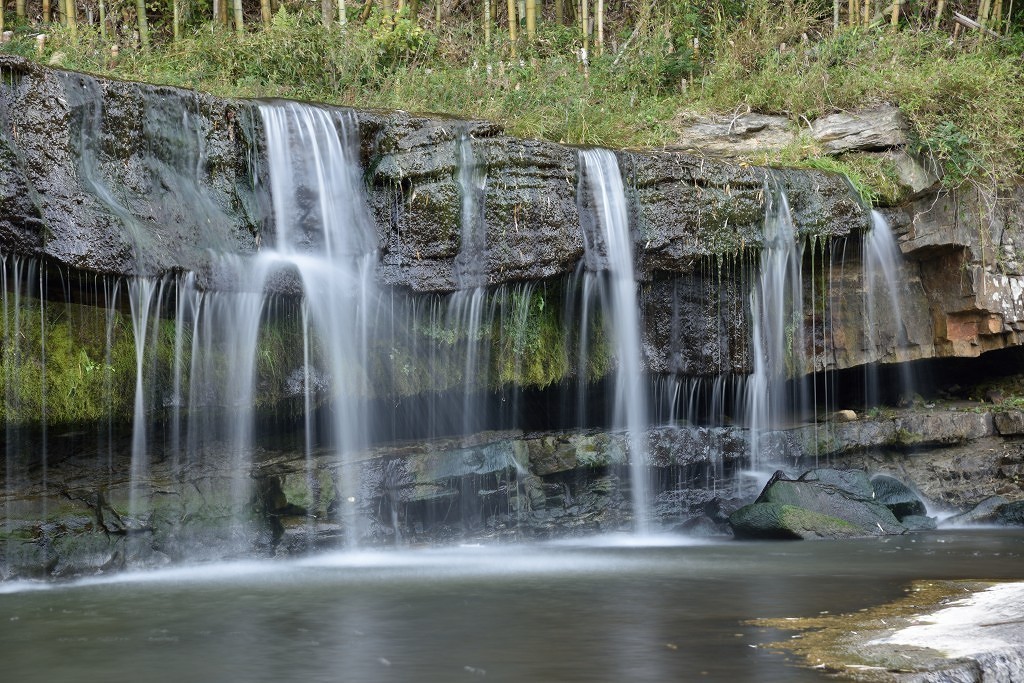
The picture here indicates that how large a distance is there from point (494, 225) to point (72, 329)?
13.2 feet

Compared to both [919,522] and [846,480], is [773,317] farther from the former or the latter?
[919,522]

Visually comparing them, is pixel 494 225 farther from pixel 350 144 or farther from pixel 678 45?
pixel 678 45

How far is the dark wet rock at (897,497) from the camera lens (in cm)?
1170

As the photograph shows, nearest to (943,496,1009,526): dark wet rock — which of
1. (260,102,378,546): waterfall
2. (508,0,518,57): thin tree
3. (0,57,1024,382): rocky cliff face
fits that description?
(0,57,1024,382): rocky cliff face

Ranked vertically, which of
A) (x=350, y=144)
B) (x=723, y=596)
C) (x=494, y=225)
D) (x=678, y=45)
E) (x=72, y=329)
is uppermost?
(x=678, y=45)

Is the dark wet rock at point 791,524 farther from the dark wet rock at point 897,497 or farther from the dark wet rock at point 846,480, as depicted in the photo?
the dark wet rock at point 897,497

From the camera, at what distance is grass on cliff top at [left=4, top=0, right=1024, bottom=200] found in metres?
13.4

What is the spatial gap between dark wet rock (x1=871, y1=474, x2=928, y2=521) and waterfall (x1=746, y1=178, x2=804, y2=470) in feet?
4.23

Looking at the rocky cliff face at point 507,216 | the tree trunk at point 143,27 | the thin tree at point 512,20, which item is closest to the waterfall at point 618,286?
the rocky cliff face at point 507,216

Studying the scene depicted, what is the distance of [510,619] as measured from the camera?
6648 mm

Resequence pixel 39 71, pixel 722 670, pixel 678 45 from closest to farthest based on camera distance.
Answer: pixel 722 670, pixel 39 71, pixel 678 45

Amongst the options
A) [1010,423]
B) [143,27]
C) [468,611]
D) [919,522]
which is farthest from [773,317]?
[143,27]

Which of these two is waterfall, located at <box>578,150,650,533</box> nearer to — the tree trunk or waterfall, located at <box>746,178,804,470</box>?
waterfall, located at <box>746,178,804,470</box>

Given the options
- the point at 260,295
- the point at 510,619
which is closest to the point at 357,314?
the point at 260,295
